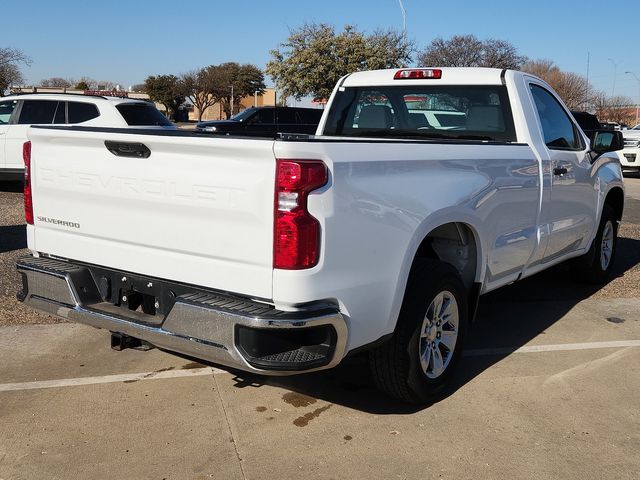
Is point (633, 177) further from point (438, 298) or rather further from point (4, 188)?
point (438, 298)

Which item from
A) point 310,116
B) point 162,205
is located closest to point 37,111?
point 162,205

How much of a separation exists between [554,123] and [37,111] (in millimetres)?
9636

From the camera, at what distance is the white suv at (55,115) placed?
12.0 metres

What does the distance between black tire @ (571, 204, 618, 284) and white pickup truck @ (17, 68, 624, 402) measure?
2.07 metres

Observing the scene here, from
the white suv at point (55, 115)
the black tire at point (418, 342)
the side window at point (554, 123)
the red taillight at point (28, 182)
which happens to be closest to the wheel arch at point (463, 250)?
the black tire at point (418, 342)

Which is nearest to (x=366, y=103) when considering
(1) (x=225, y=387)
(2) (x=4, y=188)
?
(1) (x=225, y=387)

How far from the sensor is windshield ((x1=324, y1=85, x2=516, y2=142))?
5.38 meters

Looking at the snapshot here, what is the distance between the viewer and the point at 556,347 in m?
5.31

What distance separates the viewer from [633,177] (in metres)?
21.5

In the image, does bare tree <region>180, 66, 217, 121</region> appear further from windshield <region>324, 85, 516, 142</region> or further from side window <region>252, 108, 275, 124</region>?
windshield <region>324, 85, 516, 142</region>

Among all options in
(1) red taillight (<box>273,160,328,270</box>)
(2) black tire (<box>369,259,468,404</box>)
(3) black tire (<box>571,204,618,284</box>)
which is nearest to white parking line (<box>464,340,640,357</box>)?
(2) black tire (<box>369,259,468,404</box>)

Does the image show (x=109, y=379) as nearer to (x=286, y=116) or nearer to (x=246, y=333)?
(x=246, y=333)

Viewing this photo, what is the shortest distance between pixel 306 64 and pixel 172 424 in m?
36.0

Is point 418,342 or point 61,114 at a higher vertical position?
point 61,114
